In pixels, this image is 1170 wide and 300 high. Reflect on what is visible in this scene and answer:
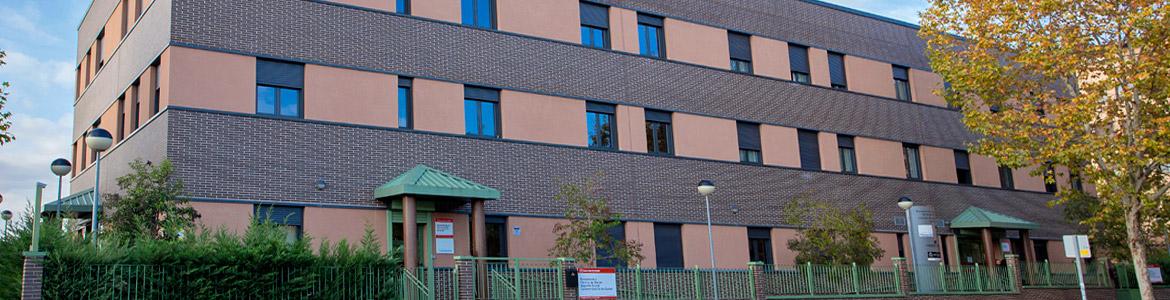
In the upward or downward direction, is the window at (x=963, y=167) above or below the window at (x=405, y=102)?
below

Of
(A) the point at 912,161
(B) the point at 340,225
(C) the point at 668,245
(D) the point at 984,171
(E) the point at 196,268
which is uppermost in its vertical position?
(A) the point at 912,161

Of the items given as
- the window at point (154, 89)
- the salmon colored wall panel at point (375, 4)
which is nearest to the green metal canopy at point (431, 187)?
the salmon colored wall panel at point (375, 4)

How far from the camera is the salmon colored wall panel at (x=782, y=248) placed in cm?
3017

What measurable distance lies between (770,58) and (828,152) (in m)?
3.72

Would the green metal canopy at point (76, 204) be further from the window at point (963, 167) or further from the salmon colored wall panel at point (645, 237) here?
the window at point (963, 167)

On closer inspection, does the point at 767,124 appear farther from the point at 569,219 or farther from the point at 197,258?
the point at 197,258

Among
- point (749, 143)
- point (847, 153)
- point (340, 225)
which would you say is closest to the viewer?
point (340, 225)

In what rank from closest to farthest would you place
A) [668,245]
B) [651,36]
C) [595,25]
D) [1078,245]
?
1. [1078,245]
2. [668,245]
3. [595,25]
4. [651,36]

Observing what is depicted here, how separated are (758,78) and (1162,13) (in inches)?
452

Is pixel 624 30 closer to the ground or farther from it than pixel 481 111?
farther from it

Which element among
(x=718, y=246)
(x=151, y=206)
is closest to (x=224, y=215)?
(x=151, y=206)

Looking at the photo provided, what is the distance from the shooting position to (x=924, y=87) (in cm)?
3784

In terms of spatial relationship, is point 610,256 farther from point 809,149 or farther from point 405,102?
point 809,149

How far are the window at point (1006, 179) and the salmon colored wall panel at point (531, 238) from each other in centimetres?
2189
